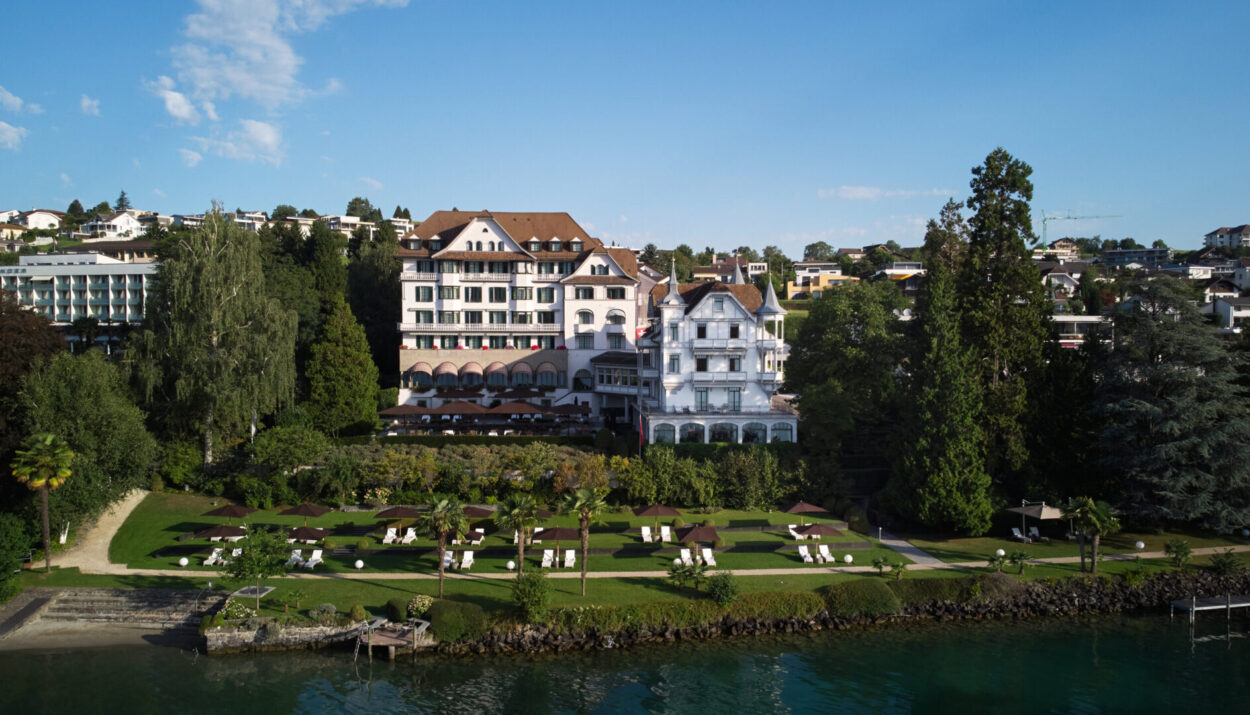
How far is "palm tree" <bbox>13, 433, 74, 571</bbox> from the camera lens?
38.8 meters

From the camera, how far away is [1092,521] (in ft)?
134

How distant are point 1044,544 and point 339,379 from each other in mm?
48783

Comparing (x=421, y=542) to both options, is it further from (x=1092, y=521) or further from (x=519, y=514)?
(x=1092, y=521)

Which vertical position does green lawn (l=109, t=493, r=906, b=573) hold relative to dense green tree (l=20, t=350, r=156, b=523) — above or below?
below

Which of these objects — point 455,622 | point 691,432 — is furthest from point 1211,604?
point 455,622

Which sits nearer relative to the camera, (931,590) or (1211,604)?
(931,590)

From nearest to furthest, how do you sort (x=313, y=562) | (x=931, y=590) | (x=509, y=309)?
(x=931, y=590) < (x=313, y=562) < (x=509, y=309)

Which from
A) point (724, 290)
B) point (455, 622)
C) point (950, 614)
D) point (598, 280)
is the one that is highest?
point (598, 280)

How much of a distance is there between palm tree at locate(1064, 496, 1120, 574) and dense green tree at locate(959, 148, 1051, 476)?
711 cm

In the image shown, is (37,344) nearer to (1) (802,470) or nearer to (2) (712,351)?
(2) (712,351)

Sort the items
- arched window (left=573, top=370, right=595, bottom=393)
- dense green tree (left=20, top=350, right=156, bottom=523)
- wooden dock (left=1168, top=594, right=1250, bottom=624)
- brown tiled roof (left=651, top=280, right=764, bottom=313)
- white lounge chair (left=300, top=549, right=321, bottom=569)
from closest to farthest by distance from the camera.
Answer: wooden dock (left=1168, top=594, right=1250, bottom=624), white lounge chair (left=300, top=549, right=321, bottom=569), dense green tree (left=20, top=350, right=156, bottom=523), brown tiled roof (left=651, top=280, right=764, bottom=313), arched window (left=573, top=370, right=595, bottom=393)

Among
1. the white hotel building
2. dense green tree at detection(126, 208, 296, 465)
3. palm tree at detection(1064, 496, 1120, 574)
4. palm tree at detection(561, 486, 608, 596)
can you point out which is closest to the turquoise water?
palm tree at detection(561, 486, 608, 596)

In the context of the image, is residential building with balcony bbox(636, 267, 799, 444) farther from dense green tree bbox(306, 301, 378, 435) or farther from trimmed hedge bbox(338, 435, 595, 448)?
dense green tree bbox(306, 301, 378, 435)

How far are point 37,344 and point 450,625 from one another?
31576mm
